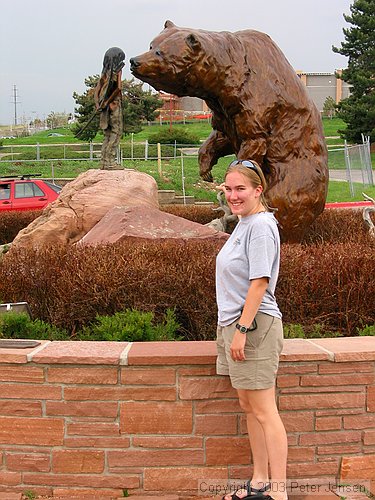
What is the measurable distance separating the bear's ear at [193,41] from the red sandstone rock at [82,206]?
2997mm

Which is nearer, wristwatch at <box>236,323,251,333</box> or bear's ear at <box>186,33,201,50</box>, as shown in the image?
wristwatch at <box>236,323,251,333</box>

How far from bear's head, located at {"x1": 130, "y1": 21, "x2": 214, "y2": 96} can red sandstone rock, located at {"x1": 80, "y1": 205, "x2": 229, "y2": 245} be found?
1258mm

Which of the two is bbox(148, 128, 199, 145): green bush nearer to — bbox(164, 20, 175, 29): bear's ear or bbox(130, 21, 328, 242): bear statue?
bbox(130, 21, 328, 242): bear statue

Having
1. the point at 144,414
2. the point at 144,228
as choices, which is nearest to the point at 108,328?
the point at 144,414

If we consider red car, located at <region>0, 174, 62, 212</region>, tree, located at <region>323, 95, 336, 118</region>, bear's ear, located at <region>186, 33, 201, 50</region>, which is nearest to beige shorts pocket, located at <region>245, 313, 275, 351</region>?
bear's ear, located at <region>186, 33, 201, 50</region>

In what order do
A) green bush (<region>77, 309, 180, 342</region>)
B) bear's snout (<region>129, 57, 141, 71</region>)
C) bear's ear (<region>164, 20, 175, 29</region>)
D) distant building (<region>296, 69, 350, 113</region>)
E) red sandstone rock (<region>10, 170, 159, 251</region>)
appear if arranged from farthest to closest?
distant building (<region>296, 69, 350, 113</region>)
red sandstone rock (<region>10, 170, 159, 251</region>)
bear's ear (<region>164, 20, 175, 29</region>)
bear's snout (<region>129, 57, 141, 71</region>)
green bush (<region>77, 309, 180, 342</region>)

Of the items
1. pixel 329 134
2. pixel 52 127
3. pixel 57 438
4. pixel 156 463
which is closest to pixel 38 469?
pixel 57 438

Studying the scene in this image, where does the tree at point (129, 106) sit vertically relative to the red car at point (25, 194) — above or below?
above

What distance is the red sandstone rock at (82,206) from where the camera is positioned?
727cm

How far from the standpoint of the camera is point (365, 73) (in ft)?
113

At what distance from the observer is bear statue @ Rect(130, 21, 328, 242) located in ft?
15.4

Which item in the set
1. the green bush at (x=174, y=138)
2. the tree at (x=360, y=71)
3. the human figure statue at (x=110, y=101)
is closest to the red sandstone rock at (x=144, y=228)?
the human figure statue at (x=110, y=101)

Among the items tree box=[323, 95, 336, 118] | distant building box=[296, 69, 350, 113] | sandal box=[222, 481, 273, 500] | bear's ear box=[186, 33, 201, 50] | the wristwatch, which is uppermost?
distant building box=[296, 69, 350, 113]

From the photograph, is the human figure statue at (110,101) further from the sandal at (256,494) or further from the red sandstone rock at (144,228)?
the sandal at (256,494)
